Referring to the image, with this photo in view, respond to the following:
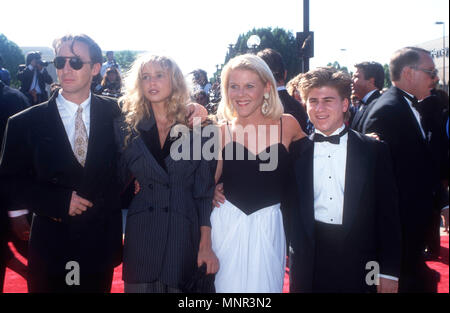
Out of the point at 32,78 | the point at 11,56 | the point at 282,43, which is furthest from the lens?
the point at 282,43

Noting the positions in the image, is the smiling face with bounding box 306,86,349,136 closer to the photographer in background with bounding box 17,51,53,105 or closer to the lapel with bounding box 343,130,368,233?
the lapel with bounding box 343,130,368,233

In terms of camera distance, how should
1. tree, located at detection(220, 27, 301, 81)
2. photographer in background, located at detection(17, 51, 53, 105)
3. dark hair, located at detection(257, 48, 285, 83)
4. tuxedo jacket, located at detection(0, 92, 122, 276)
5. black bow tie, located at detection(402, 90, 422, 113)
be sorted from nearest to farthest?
tuxedo jacket, located at detection(0, 92, 122, 276), black bow tie, located at detection(402, 90, 422, 113), dark hair, located at detection(257, 48, 285, 83), photographer in background, located at detection(17, 51, 53, 105), tree, located at detection(220, 27, 301, 81)

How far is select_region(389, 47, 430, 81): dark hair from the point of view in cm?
366

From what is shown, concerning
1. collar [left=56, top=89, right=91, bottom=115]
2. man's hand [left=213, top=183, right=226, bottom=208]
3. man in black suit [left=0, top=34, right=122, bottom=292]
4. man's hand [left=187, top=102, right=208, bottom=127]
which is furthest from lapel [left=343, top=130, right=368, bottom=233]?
collar [left=56, top=89, right=91, bottom=115]

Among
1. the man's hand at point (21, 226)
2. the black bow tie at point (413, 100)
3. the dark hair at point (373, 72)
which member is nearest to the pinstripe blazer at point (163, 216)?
the man's hand at point (21, 226)

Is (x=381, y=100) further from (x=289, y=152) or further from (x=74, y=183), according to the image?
(x=74, y=183)

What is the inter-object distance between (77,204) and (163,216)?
1.60ft

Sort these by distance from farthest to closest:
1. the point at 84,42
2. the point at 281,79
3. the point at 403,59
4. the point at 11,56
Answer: the point at 11,56, the point at 281,79, the point at 403,59, the point at 84,42

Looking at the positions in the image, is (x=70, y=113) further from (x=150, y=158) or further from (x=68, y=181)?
(x=150, y=158)

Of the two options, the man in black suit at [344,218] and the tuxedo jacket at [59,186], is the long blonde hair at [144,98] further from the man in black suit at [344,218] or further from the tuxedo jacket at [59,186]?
the man in black suit at [344,218]

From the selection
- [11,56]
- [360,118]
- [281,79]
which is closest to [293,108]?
[281,79]

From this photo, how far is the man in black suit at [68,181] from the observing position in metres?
2.42

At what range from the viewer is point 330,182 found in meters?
2.62

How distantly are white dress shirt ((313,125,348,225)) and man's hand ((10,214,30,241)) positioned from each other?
174cm
